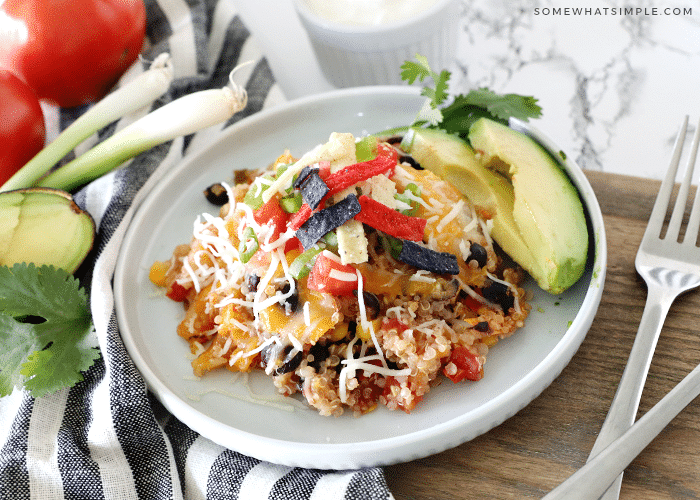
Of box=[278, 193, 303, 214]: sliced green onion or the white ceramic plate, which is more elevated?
box=[278, 193, 303, 214]: sliced green onion

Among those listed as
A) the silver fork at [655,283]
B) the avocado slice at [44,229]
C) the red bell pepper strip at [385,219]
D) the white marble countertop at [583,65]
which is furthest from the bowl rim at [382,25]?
the avocado slice at [44,229]

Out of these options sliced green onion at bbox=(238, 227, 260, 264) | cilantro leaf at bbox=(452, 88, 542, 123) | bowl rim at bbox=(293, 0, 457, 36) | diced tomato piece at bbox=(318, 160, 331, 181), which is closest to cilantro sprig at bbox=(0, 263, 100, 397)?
sliced green onion at bbox=(238, 227, 260, 264)

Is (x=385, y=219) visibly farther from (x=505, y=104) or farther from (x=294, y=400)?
(x=505, y=104)

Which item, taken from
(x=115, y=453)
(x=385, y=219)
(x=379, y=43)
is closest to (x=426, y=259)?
(x=385, y=219)

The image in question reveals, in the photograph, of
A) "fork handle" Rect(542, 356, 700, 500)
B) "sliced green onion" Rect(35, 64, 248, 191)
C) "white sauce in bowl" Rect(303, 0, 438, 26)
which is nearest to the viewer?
"fork handle" Rect(542, 356, 700, 500)

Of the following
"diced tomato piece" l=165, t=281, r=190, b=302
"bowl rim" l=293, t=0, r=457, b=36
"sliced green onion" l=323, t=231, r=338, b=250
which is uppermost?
"bowl rim" l=293, t=0, r=457, b=36

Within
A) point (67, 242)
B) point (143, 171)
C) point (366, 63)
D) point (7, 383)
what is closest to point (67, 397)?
point (7, 383)

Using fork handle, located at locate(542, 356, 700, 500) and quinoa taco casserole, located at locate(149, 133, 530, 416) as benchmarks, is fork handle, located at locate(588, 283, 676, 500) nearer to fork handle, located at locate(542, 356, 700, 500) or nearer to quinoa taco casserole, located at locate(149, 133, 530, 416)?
fork handle, located at locate(542, 356, 700, 500)
